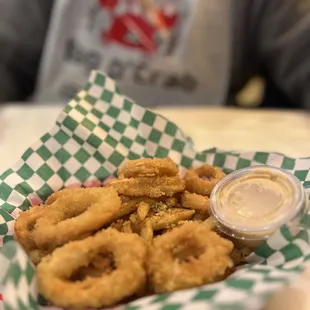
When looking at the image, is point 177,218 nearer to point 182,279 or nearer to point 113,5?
point 182,279

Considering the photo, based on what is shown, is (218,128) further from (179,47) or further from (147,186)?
(147,186)

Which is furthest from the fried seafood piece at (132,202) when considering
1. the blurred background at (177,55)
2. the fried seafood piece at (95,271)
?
the blurred background at (177,55)

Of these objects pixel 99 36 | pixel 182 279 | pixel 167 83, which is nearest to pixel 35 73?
pixel 99 36

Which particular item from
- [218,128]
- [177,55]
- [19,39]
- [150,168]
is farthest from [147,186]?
[19,39]

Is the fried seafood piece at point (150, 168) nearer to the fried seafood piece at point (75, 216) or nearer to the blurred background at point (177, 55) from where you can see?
the fried seafood piece at point (75, 216)

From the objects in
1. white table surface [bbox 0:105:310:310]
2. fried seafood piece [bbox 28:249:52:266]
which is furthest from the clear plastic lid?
white table surface [bbox 0:105:310:310]
